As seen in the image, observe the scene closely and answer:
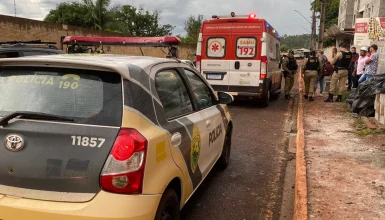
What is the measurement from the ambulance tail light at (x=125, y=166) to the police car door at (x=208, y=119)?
1313mm

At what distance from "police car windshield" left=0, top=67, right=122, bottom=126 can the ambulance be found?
8.09 meters

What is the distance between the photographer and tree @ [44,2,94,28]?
48.1 m

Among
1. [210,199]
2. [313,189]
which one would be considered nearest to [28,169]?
[210,199]

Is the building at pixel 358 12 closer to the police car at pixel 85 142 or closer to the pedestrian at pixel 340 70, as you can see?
the pedestrian at pixel 340 70

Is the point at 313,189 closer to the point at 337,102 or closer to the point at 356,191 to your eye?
the point at 356,191

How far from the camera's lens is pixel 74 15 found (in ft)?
160

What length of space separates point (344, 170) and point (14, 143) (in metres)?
4.19

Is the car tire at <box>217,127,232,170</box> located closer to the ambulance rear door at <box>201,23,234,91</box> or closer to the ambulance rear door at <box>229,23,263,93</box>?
the ambulance rear door at <box>229,23,263,93</box>

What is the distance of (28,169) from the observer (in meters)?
2.25

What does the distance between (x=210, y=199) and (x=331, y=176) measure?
1676 mm

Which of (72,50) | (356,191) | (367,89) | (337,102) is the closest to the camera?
(356,191)

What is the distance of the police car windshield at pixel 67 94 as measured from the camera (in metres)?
2.36

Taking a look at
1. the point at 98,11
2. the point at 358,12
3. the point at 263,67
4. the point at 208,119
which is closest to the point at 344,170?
the point at 208,119

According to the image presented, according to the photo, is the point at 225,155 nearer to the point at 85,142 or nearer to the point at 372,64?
the point at 85,142
